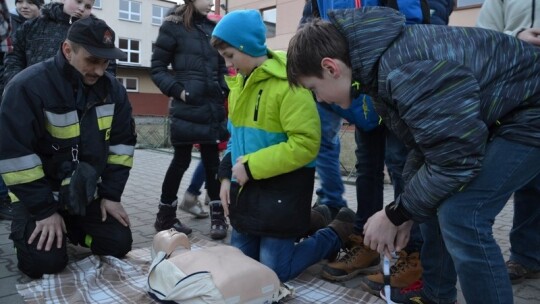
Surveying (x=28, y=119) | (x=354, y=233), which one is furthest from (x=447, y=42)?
(x=28, y=119)

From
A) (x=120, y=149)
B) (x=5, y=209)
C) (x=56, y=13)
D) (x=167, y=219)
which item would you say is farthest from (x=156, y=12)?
(x=120, y=149)

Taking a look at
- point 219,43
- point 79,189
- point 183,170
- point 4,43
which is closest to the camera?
point 219,43

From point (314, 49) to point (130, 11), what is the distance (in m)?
37.0

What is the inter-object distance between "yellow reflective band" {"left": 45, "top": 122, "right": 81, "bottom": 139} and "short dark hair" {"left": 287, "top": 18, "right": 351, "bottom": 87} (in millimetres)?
1562

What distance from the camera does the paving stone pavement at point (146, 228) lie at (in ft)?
8.29

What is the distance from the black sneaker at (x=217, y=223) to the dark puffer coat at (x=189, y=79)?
0.48 meters

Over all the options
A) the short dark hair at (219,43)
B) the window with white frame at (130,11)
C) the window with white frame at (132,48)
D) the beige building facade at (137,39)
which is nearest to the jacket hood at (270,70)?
the short dark hair at (219,43)

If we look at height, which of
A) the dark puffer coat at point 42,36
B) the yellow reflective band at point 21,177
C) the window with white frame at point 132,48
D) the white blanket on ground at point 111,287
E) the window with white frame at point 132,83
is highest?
the dark puffer coat at point 42,36

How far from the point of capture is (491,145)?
159 centimetres

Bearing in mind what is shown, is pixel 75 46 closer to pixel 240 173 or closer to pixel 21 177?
pixel 21 177

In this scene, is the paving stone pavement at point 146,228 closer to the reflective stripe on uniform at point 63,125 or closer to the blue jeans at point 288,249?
the blue jeans at point 288,249

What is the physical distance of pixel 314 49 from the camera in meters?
1.63

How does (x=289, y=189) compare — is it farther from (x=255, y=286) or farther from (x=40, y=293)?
(x=40, y=293)

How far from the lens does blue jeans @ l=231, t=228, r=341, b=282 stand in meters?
2.52
